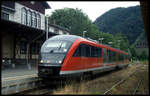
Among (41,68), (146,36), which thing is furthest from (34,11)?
(146,36)

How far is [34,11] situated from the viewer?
23594mm

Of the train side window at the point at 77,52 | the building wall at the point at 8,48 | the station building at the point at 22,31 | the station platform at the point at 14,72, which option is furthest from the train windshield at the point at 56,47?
the building wall at the point at 8,48

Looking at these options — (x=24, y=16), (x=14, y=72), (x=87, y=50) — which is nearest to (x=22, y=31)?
(x=14, y=72)

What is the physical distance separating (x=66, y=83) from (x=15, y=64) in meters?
12.5

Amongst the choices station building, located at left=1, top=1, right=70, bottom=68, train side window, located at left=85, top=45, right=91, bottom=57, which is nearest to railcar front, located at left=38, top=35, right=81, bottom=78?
train side window, located at left=85, top=45, right=91, bottom=57

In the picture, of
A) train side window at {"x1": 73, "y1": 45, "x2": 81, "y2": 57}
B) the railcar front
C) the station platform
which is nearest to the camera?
the railcar front

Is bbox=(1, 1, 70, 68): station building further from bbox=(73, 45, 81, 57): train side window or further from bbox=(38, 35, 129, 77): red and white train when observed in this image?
bbox=(73, 45, 81, 57): train side window

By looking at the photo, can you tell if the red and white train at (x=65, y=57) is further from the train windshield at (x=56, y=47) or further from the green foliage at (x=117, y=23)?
the green foliage at (x=117, y=23)

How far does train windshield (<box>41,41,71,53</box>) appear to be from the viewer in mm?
8938

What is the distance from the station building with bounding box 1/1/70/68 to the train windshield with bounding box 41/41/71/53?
268 inches

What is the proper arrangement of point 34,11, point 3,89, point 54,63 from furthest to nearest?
1. point 34,11
2. point 54,63
3. point 3,89

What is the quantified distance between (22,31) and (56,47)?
9644 mm

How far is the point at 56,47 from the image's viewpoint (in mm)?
9133

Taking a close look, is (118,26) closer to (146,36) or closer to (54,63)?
(146,36)
